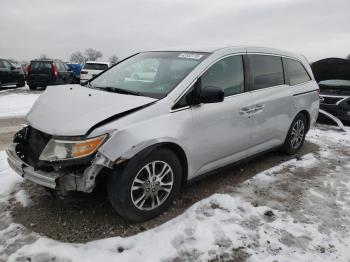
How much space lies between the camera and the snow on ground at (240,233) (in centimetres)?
280

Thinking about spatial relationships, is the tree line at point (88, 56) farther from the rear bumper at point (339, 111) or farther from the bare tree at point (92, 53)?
the rear bumper at point (339, 111)

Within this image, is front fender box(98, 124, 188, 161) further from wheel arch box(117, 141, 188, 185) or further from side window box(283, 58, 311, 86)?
side window box(283, 58, 311, 86)

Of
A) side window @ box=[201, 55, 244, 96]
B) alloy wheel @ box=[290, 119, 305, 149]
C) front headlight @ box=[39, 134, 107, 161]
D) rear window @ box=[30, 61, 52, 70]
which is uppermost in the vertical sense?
side window @ box=[201, 55, 244, 96]

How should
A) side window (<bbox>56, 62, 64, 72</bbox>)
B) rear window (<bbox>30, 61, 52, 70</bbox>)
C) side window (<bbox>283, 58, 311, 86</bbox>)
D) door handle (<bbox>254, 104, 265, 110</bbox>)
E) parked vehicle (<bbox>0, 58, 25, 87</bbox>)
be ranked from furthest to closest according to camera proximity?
1. side window (<bbox>56, 62, 64, 72</bbox>)
2. rear window (<bbox>30, 61, 52, 70</bbox>)
3. parked vehicle (<bbox>0, 58, 25, 87</bbox>)
4. side window (<bbox>283, 58, 311, 86</bbox>)
5. door handle (<bbox>254, 104, 265, 110</bbox>)

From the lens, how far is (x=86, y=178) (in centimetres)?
Answer: 285

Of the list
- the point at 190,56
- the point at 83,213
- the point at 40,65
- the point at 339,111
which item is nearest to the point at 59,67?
the point at 40,65

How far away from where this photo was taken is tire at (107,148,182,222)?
295 centimetres

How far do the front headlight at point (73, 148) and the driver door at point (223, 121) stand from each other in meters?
1.06

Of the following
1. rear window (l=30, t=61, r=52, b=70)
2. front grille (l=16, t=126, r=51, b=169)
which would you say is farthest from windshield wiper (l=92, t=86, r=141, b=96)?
rear window (l=30, t=61, r=52, b=70)

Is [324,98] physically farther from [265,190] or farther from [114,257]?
[114,257]

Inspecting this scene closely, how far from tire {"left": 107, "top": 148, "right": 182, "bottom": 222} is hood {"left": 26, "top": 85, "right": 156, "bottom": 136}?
0.49 meters

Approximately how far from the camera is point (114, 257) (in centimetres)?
273

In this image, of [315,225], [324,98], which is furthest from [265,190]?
[324,98]

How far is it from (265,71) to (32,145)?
3134mm
